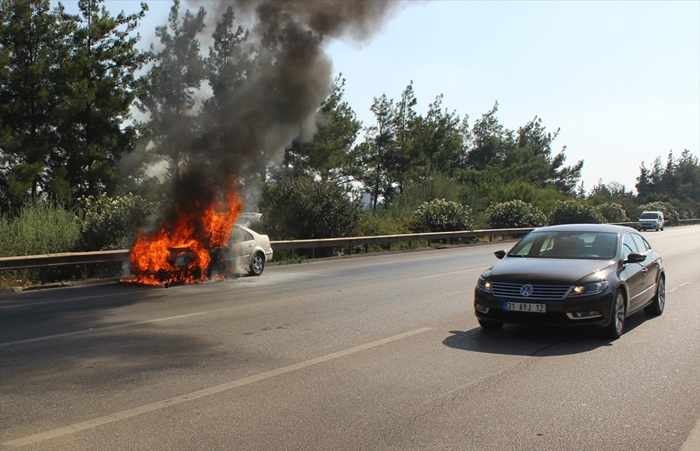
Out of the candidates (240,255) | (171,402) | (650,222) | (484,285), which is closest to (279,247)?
(240,255)

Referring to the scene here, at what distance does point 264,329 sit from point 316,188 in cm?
1749

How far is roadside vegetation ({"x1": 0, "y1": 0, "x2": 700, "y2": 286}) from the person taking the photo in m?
18.3

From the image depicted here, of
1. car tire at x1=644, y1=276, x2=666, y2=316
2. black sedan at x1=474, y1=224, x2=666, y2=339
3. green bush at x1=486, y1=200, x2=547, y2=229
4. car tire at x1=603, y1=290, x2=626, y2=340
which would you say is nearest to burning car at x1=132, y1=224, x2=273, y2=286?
black sedan at x1=474, y1=224, x2=666, y2=339

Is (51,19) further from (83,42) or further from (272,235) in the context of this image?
(272,235)

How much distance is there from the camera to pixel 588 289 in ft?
26.0

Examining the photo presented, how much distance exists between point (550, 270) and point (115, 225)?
13.6 metres

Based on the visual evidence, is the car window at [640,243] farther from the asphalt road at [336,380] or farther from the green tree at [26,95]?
the green tree at [26,95]

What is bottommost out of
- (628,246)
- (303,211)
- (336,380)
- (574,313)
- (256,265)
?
(336,380)

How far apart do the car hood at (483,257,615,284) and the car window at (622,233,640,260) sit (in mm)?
582

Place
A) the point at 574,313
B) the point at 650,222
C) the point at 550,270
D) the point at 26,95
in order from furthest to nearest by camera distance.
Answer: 1. the point at 650,222
2. the point at 26,95
3. the point at 550,270
4. the point at 574,313

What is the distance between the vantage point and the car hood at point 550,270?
8078 millimetres

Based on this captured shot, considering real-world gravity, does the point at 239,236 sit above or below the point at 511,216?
below

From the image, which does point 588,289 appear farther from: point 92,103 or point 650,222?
point 650,222

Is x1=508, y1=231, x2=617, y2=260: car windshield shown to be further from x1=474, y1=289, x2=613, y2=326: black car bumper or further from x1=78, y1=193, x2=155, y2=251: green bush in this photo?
x1=78, y1=193, x2=155, y2=251: green bush
